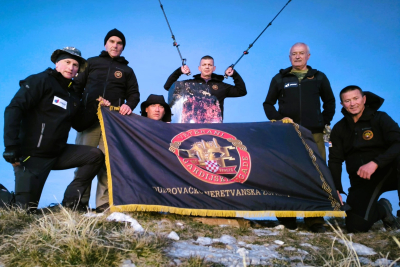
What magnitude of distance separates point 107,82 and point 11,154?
1.90m

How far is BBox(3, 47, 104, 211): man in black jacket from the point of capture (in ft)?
12.6

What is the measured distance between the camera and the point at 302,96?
205 inches

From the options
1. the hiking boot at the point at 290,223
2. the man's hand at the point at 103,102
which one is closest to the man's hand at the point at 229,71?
the man's hand at the point at 103,102

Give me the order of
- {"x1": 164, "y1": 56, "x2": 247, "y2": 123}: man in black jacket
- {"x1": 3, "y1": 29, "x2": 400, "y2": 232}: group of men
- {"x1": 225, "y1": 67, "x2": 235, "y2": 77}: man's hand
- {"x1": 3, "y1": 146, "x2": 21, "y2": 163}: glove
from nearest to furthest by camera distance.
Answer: {"x1": 3, "y1": 146, "x2": 21, "y2": 163}: glove
{"x1": 3, "y1": 29, "x2": 400, "y2": 232}: group of men
{"x1": 164, "y1": 56, "x2": 247, "y2": 123}: man in black jacket
{"x1": 225, "y1": 67, "x2": 235, "y2": 77}: man's hand

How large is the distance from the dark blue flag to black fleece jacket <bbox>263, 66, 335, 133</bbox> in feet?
2.00

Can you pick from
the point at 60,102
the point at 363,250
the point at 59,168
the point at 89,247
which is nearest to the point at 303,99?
the point at 363,250

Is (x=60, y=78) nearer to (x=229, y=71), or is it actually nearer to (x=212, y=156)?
(x=212, y=156)

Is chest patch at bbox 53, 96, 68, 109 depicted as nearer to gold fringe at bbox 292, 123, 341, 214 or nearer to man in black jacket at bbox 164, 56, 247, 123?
man in black jacket at bbox 164, 56, 247, 123

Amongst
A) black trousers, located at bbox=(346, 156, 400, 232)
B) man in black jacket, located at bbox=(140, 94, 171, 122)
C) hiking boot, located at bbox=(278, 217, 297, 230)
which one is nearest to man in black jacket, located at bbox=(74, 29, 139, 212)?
man in black jacket, located at bbox=(140, 94, 171, 122)

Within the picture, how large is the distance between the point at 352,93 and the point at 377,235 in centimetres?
197

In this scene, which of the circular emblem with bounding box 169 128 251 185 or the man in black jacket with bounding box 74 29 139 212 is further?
the man in black jacket with bounding box 74 29 139 212

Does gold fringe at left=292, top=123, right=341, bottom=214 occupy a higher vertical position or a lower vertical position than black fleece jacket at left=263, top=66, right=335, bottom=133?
lower

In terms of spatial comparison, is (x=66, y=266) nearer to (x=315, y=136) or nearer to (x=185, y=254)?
(x=185, y=254)

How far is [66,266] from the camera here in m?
1.95
